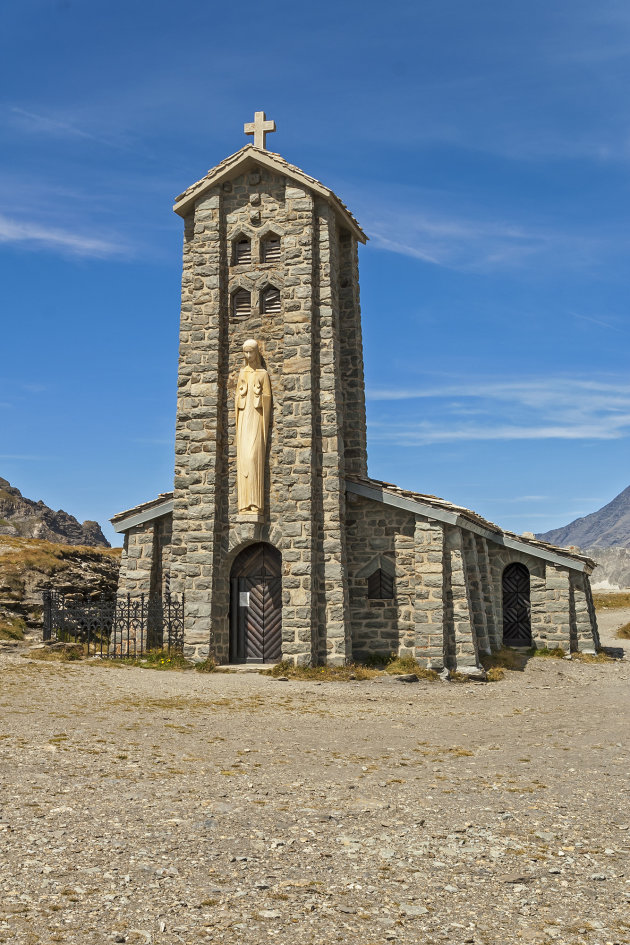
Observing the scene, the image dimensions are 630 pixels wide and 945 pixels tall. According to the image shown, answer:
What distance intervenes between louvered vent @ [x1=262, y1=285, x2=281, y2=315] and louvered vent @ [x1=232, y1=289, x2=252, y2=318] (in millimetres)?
376

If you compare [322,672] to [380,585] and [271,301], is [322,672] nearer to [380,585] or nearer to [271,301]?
[380,585]

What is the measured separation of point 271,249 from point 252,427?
185 inches

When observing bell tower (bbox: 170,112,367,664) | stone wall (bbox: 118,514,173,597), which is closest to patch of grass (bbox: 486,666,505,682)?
bell tower (bbox: 170,112,367,664)

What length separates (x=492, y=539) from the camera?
23.2m

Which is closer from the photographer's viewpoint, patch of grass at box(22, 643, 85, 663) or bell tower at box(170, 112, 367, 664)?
patch of grass at box(22, 643, 85, 663)

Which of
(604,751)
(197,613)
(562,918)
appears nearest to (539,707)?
(604,751)

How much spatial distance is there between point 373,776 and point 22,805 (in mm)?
3456

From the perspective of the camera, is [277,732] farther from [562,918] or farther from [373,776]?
[562,918]

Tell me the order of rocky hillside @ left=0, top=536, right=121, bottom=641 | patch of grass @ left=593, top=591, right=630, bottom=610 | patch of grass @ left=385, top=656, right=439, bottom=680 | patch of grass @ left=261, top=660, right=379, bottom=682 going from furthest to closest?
patch of grass @ left=593, top=591, right=630, bottom=610
rocky hillside @ left=0, top=536, right=121, bottom=641
patch of grass @ left=385, top=656, right=439, bottom=680
patch of grass @ left=261, top=660, right=379, bottom=682

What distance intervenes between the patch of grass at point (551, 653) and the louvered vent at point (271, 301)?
11963mm

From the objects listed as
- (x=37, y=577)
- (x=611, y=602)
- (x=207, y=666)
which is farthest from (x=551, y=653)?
(x=611, y=602)

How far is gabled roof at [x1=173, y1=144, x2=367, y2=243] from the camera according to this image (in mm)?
19438

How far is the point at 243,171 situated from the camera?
66.2 feet

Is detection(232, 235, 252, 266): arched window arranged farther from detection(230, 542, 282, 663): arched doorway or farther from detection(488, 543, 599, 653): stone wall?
detection(488, 543, 599, 653): stone wall
